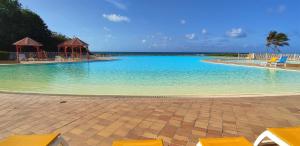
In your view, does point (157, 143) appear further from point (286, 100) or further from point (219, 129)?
point (286, 100)

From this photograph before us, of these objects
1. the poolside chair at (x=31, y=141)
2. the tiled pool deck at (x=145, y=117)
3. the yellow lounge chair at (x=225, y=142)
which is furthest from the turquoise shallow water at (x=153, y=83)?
the poolside chair at (x=31, y=141)

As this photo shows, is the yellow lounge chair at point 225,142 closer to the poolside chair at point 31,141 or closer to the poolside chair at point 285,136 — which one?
the poolside chair at point 285,136

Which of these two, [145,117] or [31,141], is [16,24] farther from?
[31,141]

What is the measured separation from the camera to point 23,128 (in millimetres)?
3260

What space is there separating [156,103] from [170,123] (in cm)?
138

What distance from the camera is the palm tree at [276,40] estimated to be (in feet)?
132

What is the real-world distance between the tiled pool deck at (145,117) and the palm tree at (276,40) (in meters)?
41.8

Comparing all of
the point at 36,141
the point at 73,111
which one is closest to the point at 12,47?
the point at 73,111

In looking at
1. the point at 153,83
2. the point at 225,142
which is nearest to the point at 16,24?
the point at 153,83

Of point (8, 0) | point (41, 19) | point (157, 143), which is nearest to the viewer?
point (157, 143)

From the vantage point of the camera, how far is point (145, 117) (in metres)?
3.76

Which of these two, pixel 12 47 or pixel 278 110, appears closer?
pixel 278 110

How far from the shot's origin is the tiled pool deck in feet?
9.95

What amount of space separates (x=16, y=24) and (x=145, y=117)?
104ft
